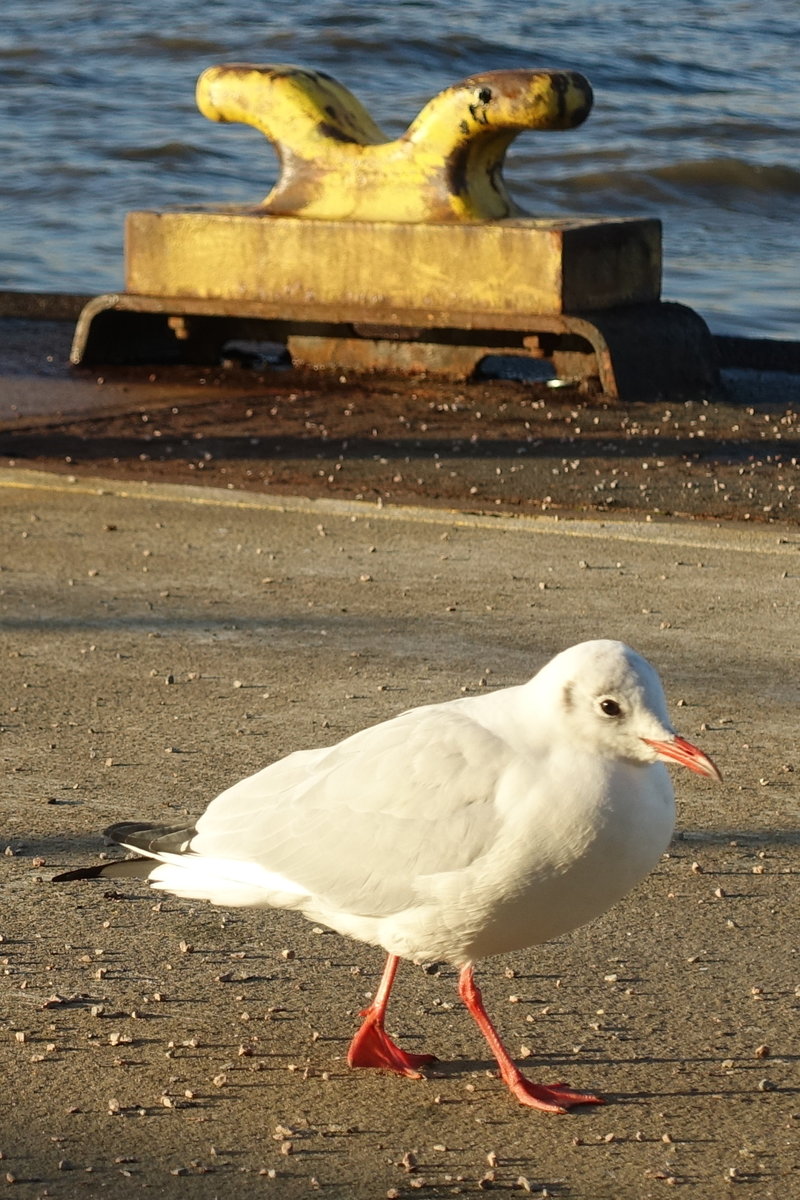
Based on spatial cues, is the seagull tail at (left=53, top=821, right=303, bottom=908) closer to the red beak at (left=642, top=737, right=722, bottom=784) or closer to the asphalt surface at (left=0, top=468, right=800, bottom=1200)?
the asphalt surface at (left=0, top=468, right=800, bottom=1200)

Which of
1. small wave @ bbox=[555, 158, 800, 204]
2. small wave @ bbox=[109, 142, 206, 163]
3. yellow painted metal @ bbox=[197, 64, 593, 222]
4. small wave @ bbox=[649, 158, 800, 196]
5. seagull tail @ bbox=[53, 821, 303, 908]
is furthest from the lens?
small wave @ bbox=[109, 142, 206, 163]

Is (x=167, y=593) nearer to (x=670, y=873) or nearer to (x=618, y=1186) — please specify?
Result: (x=670, y=873)

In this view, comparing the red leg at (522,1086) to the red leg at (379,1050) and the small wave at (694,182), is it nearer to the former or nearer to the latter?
the red leg at (379,1050)

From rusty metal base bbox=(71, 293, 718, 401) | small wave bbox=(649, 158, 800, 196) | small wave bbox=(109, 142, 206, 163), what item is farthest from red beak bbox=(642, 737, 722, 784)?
small wave bbox=(109, 142, 206, 163)

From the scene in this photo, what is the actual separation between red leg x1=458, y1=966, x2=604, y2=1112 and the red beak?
0.60 metres

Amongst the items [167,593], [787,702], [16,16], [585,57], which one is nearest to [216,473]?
[167,593]

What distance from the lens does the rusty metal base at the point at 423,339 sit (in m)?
10.3

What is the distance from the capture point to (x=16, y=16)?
28.7 meters

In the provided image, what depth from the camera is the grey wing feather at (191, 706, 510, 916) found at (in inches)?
133

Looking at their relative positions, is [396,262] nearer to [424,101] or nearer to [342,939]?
[342,939]

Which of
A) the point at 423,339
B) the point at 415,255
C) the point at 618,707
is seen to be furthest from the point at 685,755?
the point at 423,339

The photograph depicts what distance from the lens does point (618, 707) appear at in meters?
3.31

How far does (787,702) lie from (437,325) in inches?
203

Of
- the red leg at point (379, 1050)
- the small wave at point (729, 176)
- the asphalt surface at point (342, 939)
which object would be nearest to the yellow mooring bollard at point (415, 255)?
the asphalt surface at point (342, 939)
